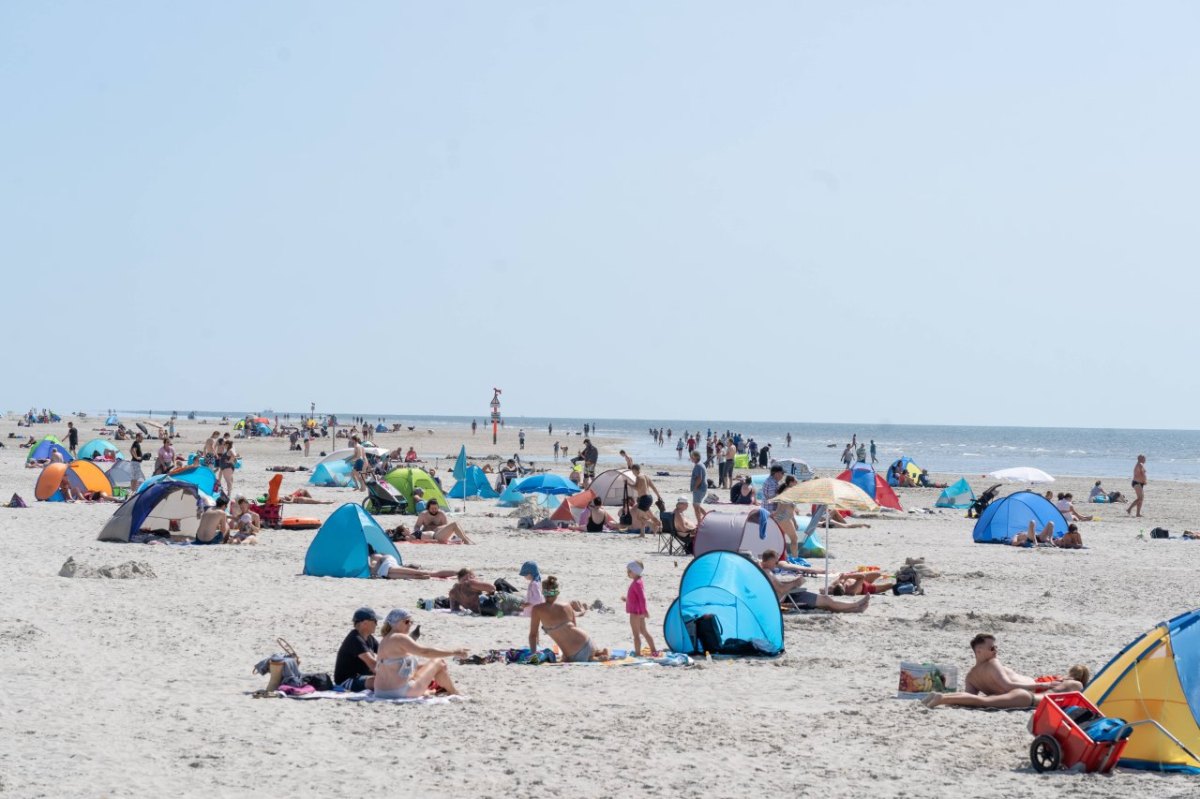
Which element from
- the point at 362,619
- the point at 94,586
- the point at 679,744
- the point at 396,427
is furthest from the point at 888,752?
the point at 396,427

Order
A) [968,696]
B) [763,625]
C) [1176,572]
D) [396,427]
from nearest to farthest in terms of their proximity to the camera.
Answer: [968,696]
[763,625]
[1176,572]
[396,427]

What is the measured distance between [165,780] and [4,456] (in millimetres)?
47109

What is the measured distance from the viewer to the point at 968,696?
10.1 metres

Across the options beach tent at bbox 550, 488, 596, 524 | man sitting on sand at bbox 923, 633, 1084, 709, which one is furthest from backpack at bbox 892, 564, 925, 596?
beach tent at bbox 550, 488, 596, 524

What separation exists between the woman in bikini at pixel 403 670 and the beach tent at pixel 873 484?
72.8 feet

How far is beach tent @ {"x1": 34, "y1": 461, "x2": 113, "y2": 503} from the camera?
2730 centimetres

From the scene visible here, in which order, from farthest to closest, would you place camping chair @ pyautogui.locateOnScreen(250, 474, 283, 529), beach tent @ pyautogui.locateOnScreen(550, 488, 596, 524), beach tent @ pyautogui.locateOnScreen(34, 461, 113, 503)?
beach tent @ pyautogui.locateOnScreen(34, 461, 113, 503) < beach tent @ pyautogui.locateOnScreen(550, 488, 596, 524) < camping chair @ pyautogui.locateOnScreen(250, 474, 283, 529)

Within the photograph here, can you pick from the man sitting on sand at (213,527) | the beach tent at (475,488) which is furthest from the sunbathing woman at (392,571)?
the beach tent at (475,488)

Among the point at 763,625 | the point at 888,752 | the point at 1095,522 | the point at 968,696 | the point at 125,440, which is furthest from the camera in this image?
the point at 125,440

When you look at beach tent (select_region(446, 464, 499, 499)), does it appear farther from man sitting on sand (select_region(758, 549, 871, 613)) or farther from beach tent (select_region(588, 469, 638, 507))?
man sitting on sand (select_region(758, 549, 871, 613))

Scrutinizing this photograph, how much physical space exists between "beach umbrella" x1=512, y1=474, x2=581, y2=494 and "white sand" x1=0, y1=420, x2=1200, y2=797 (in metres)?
8.93

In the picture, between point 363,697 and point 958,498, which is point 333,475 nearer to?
point 958,498

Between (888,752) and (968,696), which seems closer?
(888,752)

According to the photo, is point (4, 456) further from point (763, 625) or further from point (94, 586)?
point (763, 625)
